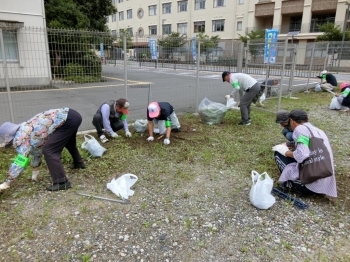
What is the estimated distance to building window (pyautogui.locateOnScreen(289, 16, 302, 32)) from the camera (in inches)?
1188

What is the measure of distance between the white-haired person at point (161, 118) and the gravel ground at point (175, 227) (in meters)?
1.43

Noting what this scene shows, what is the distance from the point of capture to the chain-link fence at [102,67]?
4789mm

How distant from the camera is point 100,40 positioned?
5324mm

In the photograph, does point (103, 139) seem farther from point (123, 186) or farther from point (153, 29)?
point (153, 29)

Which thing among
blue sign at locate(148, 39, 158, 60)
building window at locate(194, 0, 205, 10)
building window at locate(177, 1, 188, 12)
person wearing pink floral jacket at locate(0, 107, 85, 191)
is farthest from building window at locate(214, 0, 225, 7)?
person wearing pink floral jacket at locate(0, 107, 85, 191)

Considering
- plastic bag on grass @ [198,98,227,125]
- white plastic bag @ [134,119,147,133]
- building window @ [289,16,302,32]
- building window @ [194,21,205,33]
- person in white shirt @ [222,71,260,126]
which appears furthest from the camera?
building window @ [194,21,205,33]

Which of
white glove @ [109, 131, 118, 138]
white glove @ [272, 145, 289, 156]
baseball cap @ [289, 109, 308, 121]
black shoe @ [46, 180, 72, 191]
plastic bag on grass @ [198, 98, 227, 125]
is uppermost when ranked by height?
baseball cap @ [289, 109, 308, 121]

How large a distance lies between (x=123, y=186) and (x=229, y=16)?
35963mm

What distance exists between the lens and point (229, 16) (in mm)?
34938

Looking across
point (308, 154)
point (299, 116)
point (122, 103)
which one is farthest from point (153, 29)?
point (308, 154)

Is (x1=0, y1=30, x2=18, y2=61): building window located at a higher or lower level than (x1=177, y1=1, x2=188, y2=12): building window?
lower

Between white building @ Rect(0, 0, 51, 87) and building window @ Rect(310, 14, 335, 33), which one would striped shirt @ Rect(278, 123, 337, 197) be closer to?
white building @ Rect(0, 0, 51, 87)

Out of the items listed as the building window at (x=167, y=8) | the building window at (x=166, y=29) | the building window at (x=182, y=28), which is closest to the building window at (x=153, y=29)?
the building window at (x=166, y=29)

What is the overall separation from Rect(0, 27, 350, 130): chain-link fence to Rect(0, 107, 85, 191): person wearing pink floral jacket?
6.65 ft
